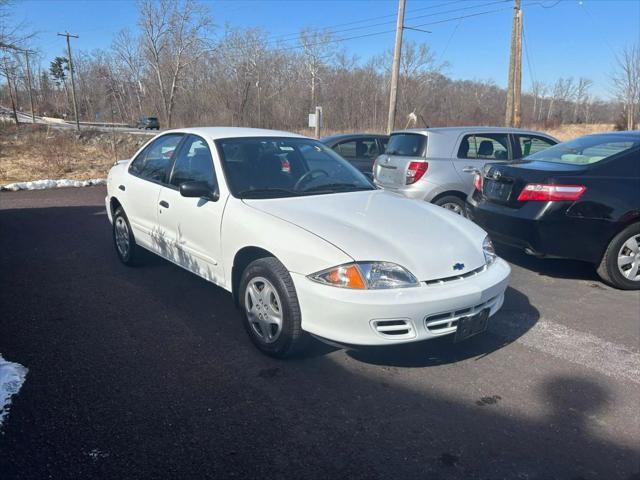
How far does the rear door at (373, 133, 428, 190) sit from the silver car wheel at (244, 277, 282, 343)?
14.1 feet

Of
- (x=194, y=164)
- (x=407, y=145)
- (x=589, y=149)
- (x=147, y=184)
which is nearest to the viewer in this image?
(x=194, y=164)

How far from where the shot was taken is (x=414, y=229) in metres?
→ 3.44

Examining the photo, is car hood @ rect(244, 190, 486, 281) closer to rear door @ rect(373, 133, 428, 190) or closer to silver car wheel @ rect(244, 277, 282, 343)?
silver car wheel @ rect(244, 277, 282, 343)

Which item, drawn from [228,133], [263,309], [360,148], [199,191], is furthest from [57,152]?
[263,309]

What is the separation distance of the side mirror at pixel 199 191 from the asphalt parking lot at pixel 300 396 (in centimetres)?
104

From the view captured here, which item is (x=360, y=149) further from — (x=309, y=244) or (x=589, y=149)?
(x=309, y=244)

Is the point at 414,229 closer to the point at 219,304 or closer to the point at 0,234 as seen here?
the point at 219,304

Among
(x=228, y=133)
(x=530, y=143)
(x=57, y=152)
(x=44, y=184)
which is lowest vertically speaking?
(x=44, y=184)

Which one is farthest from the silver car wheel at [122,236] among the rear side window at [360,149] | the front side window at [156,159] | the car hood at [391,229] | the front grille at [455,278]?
the rear side window at [360,149]

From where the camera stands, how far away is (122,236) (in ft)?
18.3

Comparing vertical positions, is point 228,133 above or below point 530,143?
above

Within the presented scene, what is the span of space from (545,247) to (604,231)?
602mm

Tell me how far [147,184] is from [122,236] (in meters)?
0.99

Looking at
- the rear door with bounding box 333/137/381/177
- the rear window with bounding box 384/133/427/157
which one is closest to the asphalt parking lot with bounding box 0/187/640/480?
the rear window with bounding box 384/133/427/157
